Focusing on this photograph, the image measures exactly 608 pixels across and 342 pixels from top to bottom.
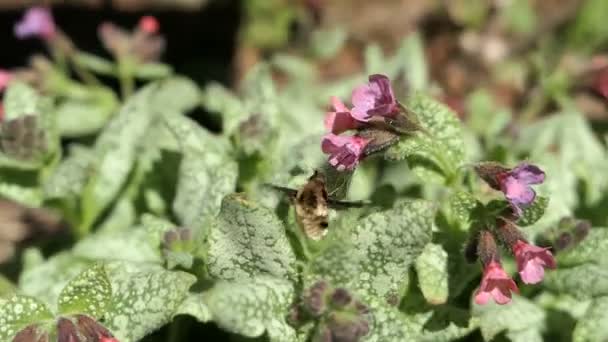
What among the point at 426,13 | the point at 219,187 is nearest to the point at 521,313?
the point at 219,187

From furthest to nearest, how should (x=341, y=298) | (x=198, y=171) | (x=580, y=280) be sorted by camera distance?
(x=198, y=171) < (x=580, y=280) < (x=341, y=298)

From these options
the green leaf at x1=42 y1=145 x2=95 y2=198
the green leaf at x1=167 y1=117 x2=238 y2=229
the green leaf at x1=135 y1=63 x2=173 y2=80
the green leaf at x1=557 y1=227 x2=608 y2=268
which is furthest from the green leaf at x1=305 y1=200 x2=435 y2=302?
the green leaf at x1=135 y1=63 x2=173 y2=80

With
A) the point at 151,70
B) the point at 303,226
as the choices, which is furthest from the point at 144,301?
the point at 151,70

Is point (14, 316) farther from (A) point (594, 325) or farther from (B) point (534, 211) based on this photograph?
(A) point (594, 325)

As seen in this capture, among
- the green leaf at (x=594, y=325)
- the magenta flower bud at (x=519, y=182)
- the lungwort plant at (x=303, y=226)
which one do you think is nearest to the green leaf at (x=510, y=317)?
the lungwort plant at (x=303, y=226)

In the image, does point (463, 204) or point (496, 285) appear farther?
point (463, 204)

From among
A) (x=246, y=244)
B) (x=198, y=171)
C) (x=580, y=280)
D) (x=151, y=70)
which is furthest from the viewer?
(x=151, y=70)

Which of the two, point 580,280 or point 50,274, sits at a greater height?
point 580,280
